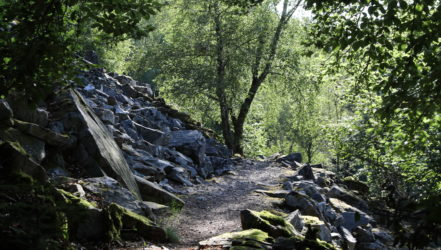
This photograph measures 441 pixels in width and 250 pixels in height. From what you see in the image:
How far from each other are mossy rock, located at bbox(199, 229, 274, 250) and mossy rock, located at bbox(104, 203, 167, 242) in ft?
3.03

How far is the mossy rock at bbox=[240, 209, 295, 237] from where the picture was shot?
8.02 meters

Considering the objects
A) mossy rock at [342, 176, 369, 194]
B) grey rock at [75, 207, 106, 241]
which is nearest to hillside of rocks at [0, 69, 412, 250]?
grey rock at [75, 207, 106, 241]

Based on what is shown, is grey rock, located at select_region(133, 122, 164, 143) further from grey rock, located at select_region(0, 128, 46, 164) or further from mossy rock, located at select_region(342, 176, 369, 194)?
mossy rock, located at select_region(342, 176, 369, 194)

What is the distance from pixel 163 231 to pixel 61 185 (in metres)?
2.07

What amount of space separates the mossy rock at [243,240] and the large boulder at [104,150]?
8.96 ft

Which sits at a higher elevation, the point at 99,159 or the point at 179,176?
the point at 99,159

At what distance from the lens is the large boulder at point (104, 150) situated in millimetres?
9367

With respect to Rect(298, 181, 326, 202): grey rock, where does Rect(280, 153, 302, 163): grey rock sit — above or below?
below

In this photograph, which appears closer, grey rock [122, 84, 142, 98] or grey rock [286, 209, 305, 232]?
grey rock [286, 209, 305, 232]

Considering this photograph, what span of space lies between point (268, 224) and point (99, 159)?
168 inches

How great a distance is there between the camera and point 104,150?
32.2ft

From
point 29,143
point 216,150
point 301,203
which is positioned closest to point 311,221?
point 301,203

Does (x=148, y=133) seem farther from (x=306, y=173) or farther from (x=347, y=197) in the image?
(x=347, y=197)

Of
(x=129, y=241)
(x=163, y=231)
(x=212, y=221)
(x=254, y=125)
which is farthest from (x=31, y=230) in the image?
(x=254, y=125)
